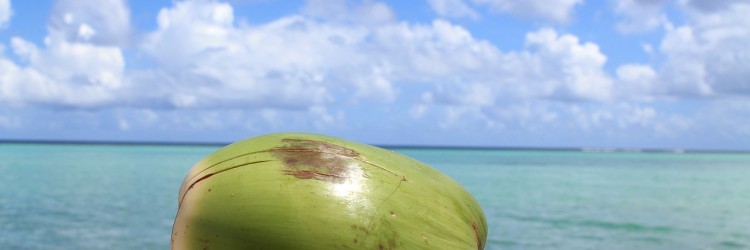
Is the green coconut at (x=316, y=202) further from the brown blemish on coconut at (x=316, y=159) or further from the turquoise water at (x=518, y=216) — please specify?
the turquoise water at (x=518, y=216)

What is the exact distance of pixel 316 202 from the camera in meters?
1.39

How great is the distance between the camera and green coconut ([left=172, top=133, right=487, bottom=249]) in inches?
54.1

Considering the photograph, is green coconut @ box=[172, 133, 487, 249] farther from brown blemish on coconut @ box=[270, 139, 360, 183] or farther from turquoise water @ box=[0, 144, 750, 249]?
turquoise water @ box=[0, 144, 750, 249]

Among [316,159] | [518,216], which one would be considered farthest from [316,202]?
[518,216]

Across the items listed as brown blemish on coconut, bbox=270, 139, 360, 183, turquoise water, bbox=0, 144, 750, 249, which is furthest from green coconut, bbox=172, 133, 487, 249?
turquoise water, bbox=0, 144, 750, 249

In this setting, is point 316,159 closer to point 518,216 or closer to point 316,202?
point 316,202

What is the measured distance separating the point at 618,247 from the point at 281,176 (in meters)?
14.5

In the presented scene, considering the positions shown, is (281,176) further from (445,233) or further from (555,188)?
(555,188)

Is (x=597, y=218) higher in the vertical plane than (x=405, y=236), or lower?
lower

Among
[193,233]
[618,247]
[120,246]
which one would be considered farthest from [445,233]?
[618,247]

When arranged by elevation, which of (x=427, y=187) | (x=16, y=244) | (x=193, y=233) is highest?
(x=427, y=187)

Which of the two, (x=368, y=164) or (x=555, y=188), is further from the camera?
(x=555, y=188)

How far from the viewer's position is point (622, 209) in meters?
22.7

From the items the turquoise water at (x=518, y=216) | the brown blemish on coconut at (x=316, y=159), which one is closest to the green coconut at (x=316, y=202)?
the brown blemish on coconut at (x=316, y=159)
